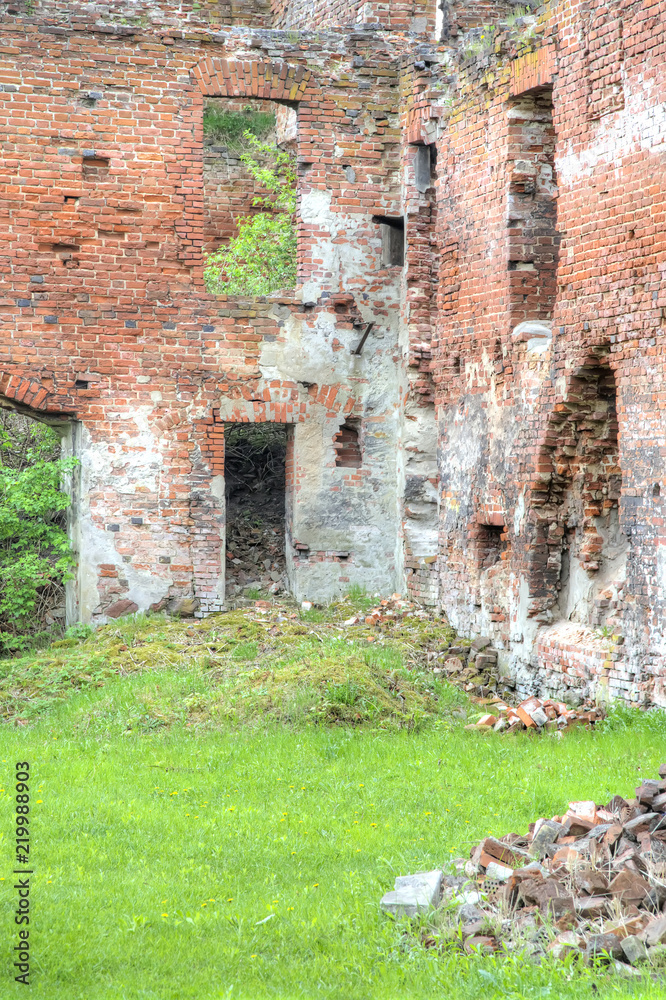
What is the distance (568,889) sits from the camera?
442 cm

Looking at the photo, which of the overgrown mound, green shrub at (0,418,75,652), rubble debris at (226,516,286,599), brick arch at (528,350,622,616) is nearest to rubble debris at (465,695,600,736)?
the overgrown mound

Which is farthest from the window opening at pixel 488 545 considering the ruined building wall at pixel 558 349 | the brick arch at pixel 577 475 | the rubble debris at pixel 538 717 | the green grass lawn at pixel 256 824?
the rubble debris at pixel 538 717

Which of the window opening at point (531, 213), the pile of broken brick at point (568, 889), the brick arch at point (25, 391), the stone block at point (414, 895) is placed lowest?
the stone block at point (414, 895)

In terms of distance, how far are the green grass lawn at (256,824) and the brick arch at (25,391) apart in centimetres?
274

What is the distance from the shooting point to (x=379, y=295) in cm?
1162

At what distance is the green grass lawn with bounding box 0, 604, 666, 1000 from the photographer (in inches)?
169

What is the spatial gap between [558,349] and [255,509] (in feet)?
17.2

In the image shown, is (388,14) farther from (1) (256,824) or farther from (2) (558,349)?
(1) (256,824)

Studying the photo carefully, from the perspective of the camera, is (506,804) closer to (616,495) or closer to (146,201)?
(616,495)

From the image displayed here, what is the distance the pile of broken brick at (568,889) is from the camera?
163 inches

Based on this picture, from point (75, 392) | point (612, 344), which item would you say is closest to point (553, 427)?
point (612, 344)

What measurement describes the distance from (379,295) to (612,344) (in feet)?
13.3

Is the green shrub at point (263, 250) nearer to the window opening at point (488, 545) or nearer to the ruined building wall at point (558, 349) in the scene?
the ruined building wall at point (558, 349)

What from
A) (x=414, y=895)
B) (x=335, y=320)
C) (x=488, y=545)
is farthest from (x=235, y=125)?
(x=414, y=895)
